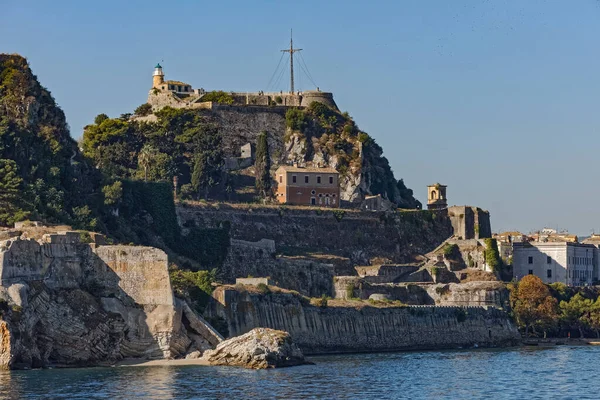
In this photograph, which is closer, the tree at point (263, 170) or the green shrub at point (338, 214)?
the tree at point (263, 170)

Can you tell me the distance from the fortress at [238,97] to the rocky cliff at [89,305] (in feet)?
143

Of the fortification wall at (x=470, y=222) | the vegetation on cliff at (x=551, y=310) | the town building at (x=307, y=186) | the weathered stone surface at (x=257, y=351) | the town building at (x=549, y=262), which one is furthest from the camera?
the fortification wall at (x=470, y=222)

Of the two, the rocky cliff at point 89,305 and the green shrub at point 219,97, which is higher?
the green shrub at point 219,97

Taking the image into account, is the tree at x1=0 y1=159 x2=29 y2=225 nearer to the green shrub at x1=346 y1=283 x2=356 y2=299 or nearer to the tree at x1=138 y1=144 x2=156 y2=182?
the green shrub at x1=346 y1=283 x2=356 y2=299

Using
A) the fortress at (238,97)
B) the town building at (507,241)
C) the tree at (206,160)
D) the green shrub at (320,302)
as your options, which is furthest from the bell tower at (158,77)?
the green shrub at (320,302)

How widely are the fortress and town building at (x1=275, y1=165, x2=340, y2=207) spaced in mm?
10196

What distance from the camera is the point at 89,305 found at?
237 ft

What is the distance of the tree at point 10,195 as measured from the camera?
80.1 m

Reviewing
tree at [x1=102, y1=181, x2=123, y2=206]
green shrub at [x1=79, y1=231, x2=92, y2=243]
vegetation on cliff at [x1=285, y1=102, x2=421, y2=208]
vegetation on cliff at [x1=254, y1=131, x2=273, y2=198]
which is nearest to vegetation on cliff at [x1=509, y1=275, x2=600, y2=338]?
vegetation on cliff at [x1=285, y1=102, x2=421, y2=208]

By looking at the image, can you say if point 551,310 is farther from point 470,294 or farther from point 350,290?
point 350,290

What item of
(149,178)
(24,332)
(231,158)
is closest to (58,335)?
(24,332)

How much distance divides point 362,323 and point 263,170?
22.4m

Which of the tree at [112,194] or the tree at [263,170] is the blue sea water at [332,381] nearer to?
the tree at [112,194]

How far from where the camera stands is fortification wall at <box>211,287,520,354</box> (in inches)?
3132
